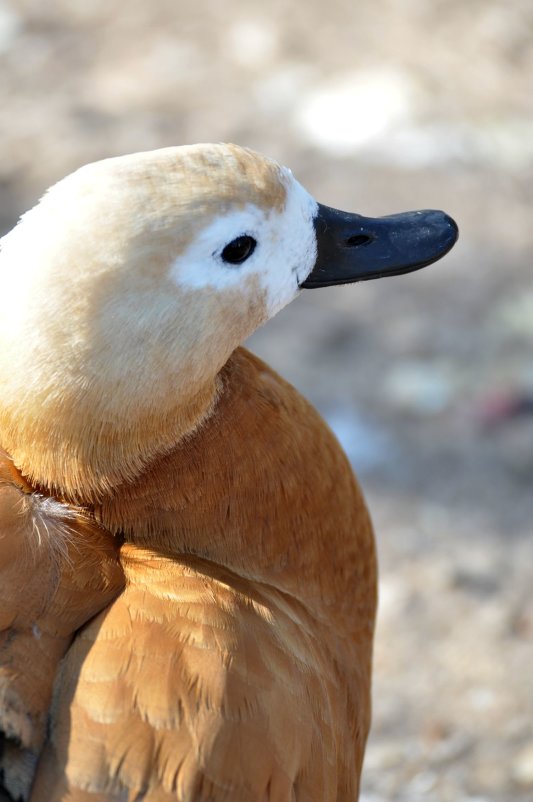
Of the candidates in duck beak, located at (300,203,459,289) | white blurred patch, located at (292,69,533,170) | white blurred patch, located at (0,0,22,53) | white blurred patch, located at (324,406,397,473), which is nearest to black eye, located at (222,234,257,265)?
duck beak, located at (300,203,459,289)

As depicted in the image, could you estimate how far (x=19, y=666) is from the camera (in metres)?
1.54

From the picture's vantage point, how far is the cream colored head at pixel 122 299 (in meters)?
1.53

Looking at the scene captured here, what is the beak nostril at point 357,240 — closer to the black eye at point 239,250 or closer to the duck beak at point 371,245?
the duck beak at point 371,245

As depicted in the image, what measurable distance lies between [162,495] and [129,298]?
0.35 metres

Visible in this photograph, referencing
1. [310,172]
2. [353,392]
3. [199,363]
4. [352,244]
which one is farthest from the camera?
[310,172]

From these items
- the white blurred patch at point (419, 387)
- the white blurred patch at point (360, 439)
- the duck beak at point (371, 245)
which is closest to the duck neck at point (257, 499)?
the duck beak at point (371, 245)

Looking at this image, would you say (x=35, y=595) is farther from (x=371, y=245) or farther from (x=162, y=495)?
(x=371, y=245)

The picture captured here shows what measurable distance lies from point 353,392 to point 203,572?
1.63 meters

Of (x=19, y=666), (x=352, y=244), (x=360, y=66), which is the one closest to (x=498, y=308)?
(x=360, y=66)

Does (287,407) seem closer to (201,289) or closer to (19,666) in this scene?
(201,289)

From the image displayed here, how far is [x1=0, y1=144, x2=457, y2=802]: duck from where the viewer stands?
60.2 inches

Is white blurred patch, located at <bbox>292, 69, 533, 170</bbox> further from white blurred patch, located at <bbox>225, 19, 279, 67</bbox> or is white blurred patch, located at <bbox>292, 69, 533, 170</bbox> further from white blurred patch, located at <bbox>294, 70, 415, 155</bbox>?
white blurred patch, located at <bbox>225, 19, 279, 67</bbox>

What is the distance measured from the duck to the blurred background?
73cm

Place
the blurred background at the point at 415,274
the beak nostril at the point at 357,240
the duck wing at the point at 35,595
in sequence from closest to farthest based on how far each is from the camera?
the duck wing at the point at 35,595, the beak nostril at the point at 357,240, the blurred background at the point at 415,274
